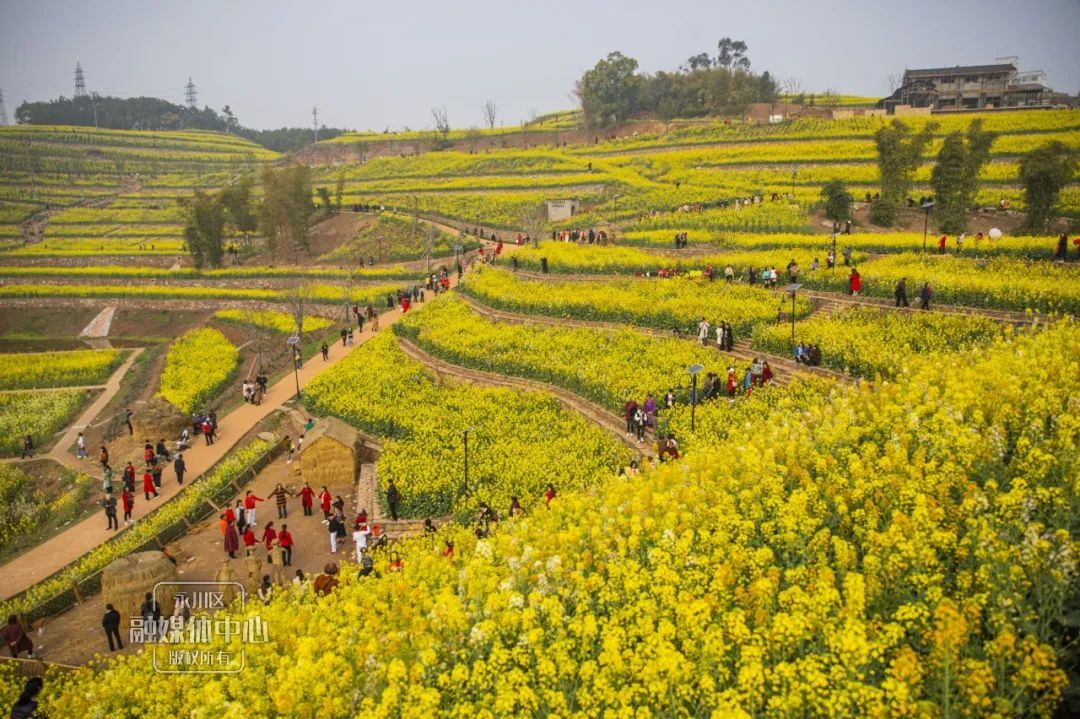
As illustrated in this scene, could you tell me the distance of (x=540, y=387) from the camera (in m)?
24.2

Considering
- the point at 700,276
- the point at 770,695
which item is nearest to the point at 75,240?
the point at 700,276

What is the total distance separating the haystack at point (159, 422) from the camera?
87.2ft

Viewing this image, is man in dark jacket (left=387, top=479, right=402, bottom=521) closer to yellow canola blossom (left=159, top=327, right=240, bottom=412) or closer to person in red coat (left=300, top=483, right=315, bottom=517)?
person in red coat (left=300, top=483, right=315, bottom=517)

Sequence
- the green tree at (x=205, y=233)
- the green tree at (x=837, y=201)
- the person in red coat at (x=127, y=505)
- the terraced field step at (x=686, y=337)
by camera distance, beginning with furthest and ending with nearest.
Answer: the green tree at (x=205, y=233)
the green tree at (x=837, y=201)
the terraced field step at (x=686, y=337)
the person in red coat at (x=127, y=505)

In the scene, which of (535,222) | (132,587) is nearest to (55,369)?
(535,222)

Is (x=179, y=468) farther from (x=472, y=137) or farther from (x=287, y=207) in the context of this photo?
(x=472, y=137)

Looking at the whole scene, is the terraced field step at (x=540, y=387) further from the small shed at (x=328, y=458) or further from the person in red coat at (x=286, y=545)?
the person in red coat at (x=286, y=545)

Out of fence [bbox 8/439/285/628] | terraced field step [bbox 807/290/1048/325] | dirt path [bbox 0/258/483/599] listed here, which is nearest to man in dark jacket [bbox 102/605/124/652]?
fence [bbox 8/439/285/628]

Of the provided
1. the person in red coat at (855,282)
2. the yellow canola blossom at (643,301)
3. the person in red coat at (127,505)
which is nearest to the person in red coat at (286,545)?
the person in red coat at (127,505)

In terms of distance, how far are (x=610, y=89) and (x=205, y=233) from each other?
4726 centimetres

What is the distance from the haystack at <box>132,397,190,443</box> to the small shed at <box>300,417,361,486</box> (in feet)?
28.4

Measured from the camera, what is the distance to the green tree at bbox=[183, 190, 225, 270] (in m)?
51.1

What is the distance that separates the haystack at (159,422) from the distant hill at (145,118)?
103 m

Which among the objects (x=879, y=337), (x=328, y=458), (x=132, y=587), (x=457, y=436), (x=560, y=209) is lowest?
(x=132, y=587)
